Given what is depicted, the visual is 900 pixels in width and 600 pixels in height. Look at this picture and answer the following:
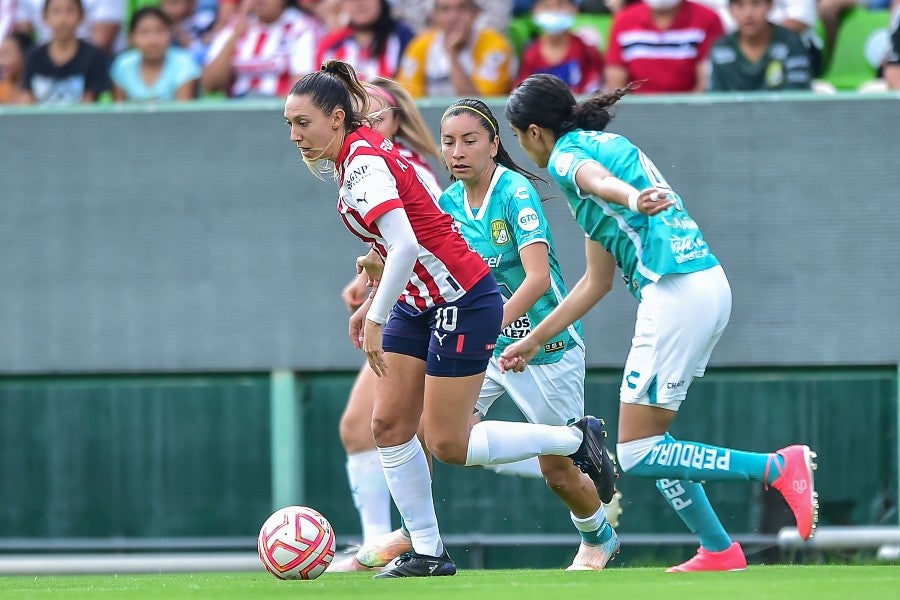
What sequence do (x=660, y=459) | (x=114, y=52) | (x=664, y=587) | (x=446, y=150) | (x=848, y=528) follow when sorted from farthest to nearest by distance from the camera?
1. (x=114, y=52)
2. (x=848, y=528)
3. (x=446, y=150)
4. (x=660, y=459)
5. (x=664, y=587)

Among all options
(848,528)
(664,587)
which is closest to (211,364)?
(848,528)

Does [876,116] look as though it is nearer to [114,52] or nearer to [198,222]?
[198,222]

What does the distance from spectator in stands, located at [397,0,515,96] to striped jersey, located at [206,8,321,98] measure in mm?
752

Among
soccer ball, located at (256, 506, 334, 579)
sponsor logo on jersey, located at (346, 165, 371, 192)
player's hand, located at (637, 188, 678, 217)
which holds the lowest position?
soccer ball, located at (256, 506, 334, 579)

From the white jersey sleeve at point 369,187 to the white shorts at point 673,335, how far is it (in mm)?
1141

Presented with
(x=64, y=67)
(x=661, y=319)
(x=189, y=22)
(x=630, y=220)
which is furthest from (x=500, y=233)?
(x=189, y=22)

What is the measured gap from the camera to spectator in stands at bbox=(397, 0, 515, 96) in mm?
9273

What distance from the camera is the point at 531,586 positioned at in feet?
17.2

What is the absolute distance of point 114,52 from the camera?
10.2m

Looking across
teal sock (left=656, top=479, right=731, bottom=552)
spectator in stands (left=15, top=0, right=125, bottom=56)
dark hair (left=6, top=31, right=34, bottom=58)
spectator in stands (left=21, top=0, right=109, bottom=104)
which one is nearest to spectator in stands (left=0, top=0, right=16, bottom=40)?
dark hair (left=6, top=31, right=34, bottom=58)

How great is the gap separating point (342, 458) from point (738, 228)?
2.82 m

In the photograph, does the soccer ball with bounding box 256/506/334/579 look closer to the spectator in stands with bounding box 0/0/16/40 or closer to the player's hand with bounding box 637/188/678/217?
the player's hand with bounding box 637/188/678/217

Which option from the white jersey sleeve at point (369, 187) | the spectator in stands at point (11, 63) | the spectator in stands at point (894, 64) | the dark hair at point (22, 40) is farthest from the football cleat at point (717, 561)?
the dark hair at point (22, 40)

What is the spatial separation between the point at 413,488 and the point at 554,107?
1.64 metres
